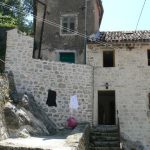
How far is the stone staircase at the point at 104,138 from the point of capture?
16.9 meters

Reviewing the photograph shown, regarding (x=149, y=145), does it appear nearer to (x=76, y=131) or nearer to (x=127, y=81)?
(x=127, y=81)

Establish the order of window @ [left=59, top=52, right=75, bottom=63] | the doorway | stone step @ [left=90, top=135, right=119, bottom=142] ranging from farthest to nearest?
the doorway
window @ [left=59, top=52, right=75, bottom=63]
stone step @ [left=90, top=135, right=119, bottom=142]

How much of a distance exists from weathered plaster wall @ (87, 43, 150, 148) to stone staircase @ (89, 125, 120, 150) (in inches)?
46.7

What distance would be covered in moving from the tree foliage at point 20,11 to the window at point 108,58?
41.9 ft

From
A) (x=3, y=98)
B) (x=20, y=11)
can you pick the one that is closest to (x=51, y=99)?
(x=3, y=98)

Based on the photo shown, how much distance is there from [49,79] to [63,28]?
18.2ft

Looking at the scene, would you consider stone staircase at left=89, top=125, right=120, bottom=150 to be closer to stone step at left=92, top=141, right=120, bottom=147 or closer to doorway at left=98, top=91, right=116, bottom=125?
stone step at left=92, top=141, right=120, bottom=147

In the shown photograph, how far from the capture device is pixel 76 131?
1529cm

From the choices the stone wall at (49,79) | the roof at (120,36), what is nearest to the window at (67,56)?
the roof at (120,36)

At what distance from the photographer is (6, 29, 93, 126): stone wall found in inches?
725

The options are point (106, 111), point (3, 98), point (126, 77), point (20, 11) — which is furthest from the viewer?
point (20, 11)

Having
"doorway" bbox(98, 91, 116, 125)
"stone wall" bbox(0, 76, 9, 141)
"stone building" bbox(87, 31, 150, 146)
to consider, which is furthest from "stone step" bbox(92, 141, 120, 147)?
"doorway" bbox(98, 91, 116, 125)

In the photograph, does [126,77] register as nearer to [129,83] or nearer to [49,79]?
[129,83]

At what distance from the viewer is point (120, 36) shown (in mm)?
21422
